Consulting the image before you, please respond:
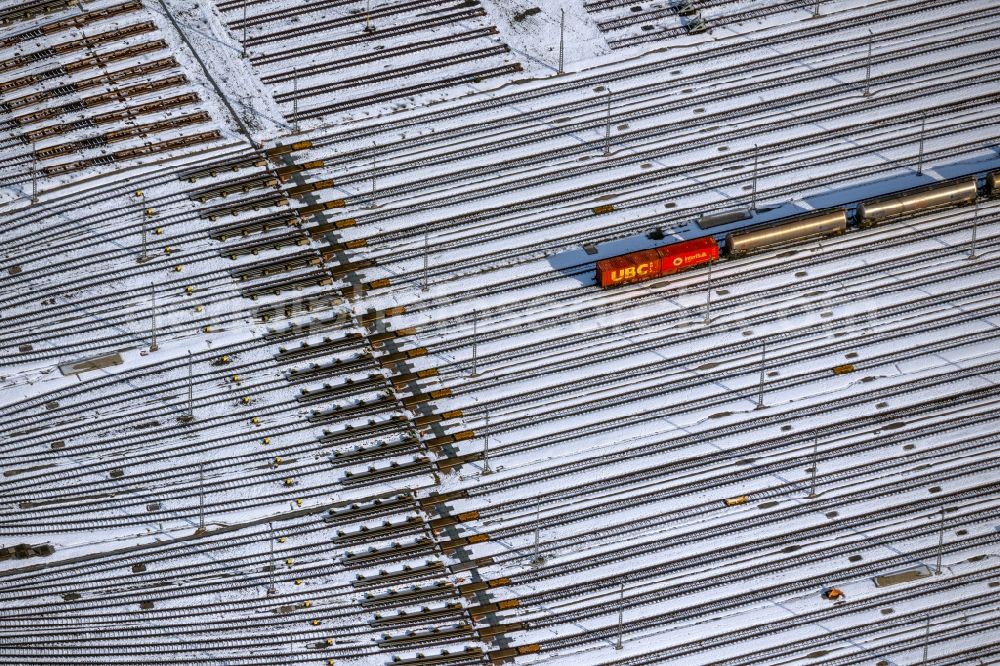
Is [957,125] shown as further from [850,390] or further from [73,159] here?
[73,159]

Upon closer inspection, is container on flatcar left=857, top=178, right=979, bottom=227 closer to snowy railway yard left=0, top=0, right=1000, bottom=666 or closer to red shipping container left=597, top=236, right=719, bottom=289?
snowy railway yard left=0, top=0, right=1000, bottom=666

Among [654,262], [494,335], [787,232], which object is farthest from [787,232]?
[494,335]

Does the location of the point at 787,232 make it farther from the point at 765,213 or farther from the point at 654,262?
the point at 654,262

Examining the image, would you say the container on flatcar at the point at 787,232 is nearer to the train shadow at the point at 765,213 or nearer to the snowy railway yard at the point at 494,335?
the snowy railway yard at the point at 494,335

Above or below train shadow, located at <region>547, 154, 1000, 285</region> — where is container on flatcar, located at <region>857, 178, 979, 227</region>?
below

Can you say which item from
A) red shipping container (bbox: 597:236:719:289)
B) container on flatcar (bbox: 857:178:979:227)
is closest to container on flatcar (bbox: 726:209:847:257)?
red shipping container (bbox: 597:236:719:289)

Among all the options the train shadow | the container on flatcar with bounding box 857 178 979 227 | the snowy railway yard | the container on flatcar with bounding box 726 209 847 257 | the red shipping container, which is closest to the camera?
the snowy railway yard

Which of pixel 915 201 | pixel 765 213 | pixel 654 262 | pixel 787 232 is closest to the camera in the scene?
pixel 654 262
